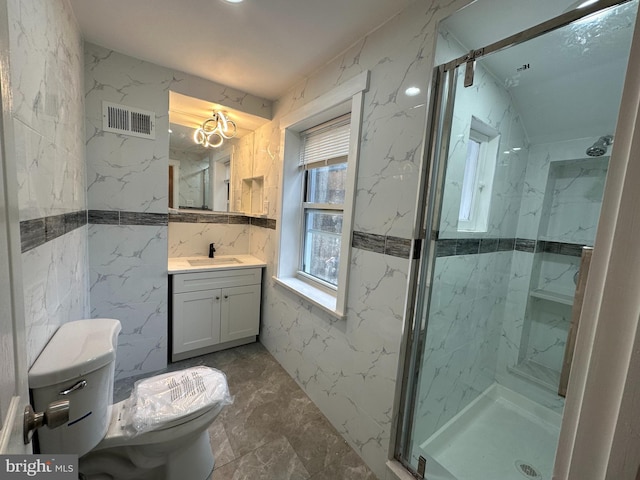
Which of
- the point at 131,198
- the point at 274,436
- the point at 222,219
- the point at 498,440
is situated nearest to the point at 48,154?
the point at 131,198

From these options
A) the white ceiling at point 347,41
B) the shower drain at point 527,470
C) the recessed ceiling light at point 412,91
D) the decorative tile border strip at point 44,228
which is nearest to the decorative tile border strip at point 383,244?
the recessed ceiling light at point 412,91

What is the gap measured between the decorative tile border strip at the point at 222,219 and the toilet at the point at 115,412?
141 cm

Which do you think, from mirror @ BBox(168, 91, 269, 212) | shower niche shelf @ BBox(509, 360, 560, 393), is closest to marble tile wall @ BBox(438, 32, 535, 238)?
shower niche shelf @ BBox(509, 360, 560, 393)

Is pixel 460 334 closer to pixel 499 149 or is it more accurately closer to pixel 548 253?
pixel 548 253

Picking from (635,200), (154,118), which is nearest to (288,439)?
(635,200)

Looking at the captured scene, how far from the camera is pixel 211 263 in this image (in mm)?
2586

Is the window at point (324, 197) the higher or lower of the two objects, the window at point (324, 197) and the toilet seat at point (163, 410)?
the higher

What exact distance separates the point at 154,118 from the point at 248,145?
99 centimetres

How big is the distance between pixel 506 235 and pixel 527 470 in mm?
1432

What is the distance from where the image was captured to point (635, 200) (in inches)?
12.5

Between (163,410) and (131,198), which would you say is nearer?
(163,410)

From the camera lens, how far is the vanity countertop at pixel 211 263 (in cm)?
220

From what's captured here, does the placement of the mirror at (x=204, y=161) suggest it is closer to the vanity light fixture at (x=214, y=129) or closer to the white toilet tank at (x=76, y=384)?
the vanity light fixture at (x=214, y=129)

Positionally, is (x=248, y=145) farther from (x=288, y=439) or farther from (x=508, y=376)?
(x=508, y=376)
